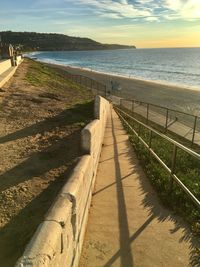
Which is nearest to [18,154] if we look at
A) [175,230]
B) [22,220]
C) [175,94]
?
[22,220]

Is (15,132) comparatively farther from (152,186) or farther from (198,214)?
(198,214)

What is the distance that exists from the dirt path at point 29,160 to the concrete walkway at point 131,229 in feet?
2.82

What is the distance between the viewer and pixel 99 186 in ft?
24.7

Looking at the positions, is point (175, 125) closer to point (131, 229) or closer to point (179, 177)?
point (179, 177)

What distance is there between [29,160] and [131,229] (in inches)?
123

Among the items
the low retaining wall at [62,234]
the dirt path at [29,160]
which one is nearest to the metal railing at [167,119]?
the dirt path at [29,160]

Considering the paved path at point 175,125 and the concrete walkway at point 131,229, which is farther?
the paved path at point 175,125

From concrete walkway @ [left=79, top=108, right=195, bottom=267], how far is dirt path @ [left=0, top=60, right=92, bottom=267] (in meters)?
0.86

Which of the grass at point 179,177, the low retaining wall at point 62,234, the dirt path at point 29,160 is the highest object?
the low retaining wall at point 62,234

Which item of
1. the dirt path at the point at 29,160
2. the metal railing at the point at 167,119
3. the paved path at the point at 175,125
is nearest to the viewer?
the dirt path at the point at 29,160

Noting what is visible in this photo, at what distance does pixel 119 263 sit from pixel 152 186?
312 cm

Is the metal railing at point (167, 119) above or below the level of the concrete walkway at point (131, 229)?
below

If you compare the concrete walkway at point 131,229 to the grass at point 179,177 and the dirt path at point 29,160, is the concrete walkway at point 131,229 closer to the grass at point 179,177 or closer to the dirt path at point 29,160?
the grass at point 179,177

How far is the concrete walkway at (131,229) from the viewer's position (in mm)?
4805
